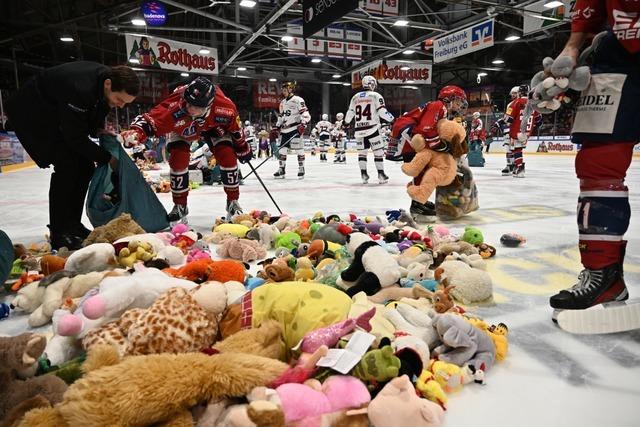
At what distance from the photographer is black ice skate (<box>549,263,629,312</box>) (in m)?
1.52

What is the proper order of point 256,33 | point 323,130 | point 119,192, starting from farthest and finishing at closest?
1. point 323,130
2. point 256,33
3. point 119,192

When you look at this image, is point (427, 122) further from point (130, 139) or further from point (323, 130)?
point (323, 130)

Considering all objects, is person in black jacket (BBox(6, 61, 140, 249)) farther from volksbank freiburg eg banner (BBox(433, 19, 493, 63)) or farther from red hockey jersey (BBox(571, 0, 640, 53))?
volksbank freiburg eg banner (BBox(433, 19, 493, 63))

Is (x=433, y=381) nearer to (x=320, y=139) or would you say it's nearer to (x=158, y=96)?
(x=320, y=139)

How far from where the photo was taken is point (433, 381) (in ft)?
3.73

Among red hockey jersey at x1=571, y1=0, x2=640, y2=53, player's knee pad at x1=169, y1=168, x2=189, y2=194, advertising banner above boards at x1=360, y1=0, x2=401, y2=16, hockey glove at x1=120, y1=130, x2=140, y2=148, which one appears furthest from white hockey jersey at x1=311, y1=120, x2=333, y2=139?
red hockey jersey at x1=571, y1=0, x2=640, y2=53

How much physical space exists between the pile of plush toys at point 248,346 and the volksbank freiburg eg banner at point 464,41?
10817mm

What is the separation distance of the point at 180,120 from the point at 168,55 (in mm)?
11233

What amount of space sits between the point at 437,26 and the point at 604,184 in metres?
13.6

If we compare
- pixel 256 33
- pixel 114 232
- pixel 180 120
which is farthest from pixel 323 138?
pixel 114 232

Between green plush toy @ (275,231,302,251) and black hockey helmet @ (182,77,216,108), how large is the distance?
3.93 ft

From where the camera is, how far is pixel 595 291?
1.52 m

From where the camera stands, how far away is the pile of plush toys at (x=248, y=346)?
0.90 m

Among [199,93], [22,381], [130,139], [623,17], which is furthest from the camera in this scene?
[199,93]
